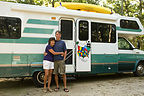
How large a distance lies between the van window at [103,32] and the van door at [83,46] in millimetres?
251

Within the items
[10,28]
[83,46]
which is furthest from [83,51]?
[10,28]

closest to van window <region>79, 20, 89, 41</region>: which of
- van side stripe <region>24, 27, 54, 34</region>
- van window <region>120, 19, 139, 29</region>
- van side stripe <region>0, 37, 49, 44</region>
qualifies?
van side stripe <region>24, 27, 54, 34</region>

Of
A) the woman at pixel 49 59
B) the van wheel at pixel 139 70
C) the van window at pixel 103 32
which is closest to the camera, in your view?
the woman at pixel 49 59

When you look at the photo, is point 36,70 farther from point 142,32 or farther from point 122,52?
point 142,32

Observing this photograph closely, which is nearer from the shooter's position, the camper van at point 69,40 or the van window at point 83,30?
the camper van at point 69,40

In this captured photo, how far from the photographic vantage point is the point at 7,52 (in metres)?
4.89

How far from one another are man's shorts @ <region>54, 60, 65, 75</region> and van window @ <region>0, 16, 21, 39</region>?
64.5 inches

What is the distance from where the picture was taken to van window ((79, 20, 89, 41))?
19.4 ft

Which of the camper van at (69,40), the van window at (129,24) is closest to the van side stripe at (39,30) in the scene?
the camper van at (69,40)

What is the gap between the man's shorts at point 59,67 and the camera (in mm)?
4835

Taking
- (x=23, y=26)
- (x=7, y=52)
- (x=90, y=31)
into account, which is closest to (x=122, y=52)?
(x=90, y=31)

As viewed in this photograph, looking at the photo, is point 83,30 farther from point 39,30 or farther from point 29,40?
point 29,40

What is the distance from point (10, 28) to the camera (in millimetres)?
5016

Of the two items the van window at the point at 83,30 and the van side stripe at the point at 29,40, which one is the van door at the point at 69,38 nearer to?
the van window at the point at 83,30
